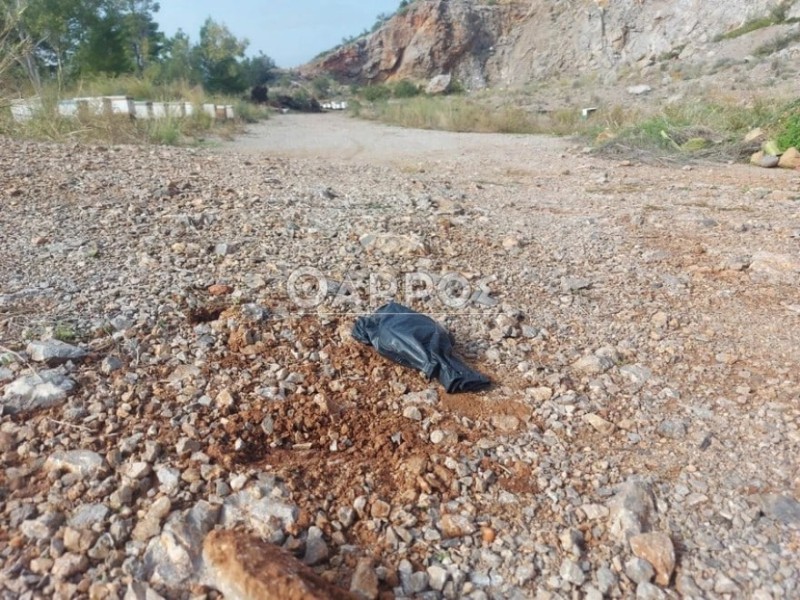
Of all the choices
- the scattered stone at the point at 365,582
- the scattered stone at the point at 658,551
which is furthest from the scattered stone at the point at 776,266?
the scattered stone at the point at 365,582

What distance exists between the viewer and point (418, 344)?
79.9 inches

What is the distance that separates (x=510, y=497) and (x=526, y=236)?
2293mm

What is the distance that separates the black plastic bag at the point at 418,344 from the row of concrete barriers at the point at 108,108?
5160 mm

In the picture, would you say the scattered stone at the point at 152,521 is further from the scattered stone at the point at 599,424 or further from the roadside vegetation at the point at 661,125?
the roadside vegetation at the point at 661,125

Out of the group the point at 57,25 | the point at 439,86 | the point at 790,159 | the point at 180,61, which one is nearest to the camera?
the point at 790,159

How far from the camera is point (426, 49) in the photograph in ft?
98.6

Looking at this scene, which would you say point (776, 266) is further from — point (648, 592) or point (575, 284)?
point (648, 592)

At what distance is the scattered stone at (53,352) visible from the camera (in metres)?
1.82

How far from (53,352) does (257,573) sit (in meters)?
1.19

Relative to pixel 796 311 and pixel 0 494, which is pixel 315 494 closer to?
pixel 0 494

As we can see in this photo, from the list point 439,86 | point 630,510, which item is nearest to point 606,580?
point 630,510

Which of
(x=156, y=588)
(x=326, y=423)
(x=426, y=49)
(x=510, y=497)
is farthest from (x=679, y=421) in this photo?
(x=426, y=49)

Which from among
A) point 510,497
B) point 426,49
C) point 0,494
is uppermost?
point 426,49

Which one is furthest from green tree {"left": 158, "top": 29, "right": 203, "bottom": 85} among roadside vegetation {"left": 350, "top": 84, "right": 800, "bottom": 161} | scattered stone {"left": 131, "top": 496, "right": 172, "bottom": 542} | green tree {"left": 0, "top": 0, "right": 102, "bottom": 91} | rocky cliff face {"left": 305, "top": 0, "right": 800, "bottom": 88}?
scattered stone {"left": 131, "top": 496, "right": 172, "bottom": 542}
